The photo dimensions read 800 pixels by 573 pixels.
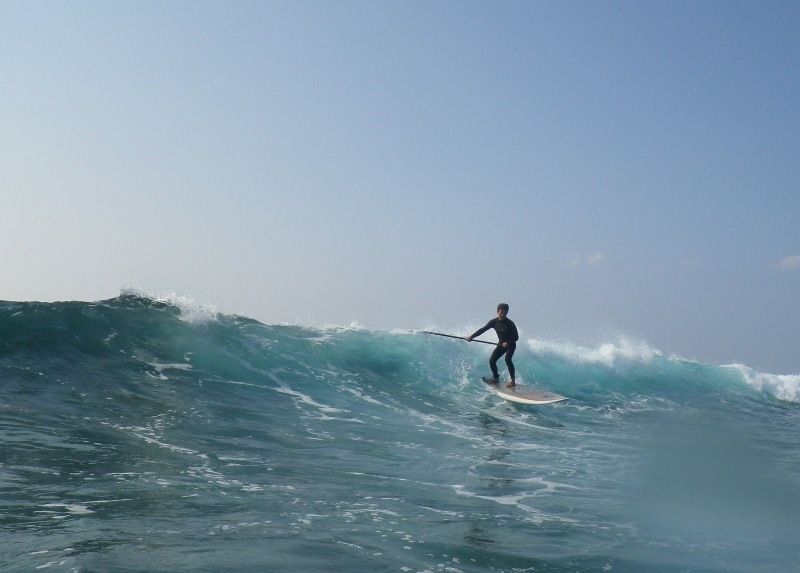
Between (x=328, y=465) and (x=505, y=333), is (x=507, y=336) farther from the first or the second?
(x=328, y=465)

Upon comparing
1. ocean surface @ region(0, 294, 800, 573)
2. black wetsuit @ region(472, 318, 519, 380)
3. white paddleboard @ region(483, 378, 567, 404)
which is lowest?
ocean surface @ region(0, 294, 800, 573)

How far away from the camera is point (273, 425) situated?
10070 millimetres

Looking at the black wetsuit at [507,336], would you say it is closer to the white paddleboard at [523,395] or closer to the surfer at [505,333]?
the surfer at [505,333]

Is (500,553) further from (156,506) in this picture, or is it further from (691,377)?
(691,377)

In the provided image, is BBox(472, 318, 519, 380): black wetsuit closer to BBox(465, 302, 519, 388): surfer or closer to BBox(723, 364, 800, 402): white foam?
BBox(465, 302, 519, 388): surfer

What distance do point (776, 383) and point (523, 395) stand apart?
605 inches

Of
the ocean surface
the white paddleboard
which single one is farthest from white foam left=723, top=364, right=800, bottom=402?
the white paddleboard

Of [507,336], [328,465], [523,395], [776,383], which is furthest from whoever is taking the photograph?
[776,383]

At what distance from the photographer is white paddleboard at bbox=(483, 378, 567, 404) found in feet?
45.9

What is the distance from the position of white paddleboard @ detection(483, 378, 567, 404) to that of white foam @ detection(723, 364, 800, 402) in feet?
43.6

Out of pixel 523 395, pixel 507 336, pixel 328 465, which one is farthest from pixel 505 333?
pixel 328 465

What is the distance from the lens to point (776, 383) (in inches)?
968

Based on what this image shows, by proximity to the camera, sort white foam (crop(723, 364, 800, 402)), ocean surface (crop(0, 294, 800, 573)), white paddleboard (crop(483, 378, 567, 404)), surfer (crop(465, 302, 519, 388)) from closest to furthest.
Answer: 1. ocean surface (crop(0, 294, 800, 573))
2. white paddleboard (crop(483, 378, 567, 404))
3. surfer (crop(465, 302, 519, 388))
4. white foam (crop(723, 364, 800, 402))

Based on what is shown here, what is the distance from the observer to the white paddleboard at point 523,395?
14.0 metres
